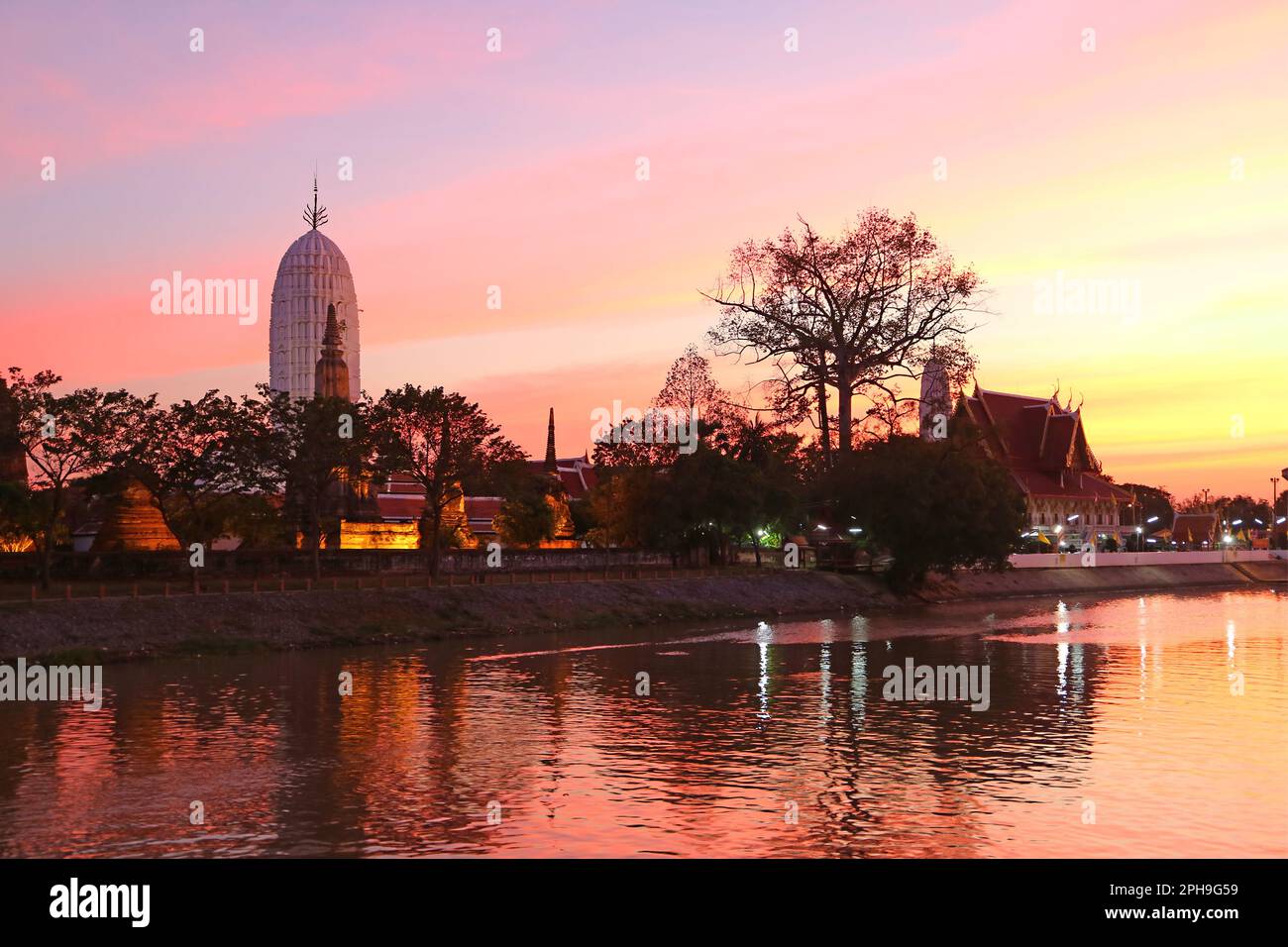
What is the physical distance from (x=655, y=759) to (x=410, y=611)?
33.4 metres

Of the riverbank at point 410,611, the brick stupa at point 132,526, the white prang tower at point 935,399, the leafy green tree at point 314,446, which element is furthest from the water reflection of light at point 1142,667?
the brick stupa at point 132,526

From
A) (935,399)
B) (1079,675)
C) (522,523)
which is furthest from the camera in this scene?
(522,523)

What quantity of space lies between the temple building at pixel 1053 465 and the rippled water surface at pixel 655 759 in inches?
3520

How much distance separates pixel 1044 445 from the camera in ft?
469

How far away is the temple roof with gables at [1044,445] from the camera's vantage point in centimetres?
13875

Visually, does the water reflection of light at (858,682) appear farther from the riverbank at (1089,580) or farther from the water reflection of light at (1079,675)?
the riverbank at (1089,580)

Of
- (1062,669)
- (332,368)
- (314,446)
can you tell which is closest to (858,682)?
(1062,669)

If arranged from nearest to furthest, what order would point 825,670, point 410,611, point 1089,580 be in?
1. point 825,670
2. point 410,611
3. point 1089,580

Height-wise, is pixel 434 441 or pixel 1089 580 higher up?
pixel 434 441

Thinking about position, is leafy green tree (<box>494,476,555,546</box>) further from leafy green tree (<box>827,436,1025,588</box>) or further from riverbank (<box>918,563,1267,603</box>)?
riverbank (<box>918,563,1267,603</box>)

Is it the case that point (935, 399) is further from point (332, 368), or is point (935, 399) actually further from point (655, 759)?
point (655, 759)
